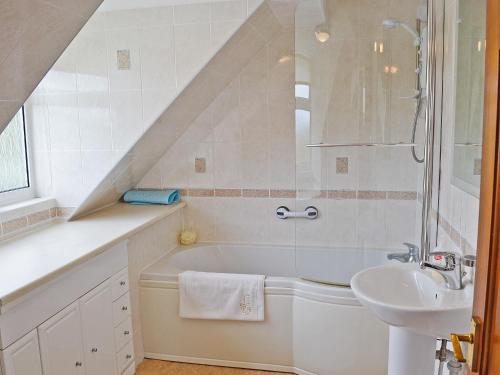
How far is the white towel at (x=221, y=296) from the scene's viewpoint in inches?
102

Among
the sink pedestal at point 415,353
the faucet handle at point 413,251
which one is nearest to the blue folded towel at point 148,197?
the faucet handle at point 413,251

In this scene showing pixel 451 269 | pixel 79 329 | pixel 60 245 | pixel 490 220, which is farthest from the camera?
pixel 60 245

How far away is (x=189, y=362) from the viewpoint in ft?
9.07

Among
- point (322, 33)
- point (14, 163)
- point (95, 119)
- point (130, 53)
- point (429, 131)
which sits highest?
point (322, 33)

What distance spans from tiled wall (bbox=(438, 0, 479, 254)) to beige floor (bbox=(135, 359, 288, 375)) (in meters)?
1.35

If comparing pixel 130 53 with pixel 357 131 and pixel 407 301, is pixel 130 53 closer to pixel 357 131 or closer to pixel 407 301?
pixel 357 131

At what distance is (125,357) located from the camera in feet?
8.29

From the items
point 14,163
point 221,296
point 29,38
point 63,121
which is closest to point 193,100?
point 63,121

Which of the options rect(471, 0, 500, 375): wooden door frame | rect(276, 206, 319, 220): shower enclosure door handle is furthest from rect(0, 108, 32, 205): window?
rect(471, 0, 500, 375): wooden door frame

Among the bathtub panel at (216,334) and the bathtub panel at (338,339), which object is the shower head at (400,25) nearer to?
the bathtub panel at (338,339)

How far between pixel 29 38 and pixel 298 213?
2.09 m

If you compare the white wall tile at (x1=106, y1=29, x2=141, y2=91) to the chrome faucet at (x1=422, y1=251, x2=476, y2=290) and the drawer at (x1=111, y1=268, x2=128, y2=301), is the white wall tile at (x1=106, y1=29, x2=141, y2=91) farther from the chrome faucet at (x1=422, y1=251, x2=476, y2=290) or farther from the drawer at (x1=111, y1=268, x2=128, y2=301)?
the chrome faucet at (x1=422, y1=251, x2=476, y2=290)

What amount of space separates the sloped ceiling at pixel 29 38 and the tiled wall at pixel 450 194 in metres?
1.54

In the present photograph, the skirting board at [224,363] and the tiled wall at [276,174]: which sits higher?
the tiled wall at [276,174]
